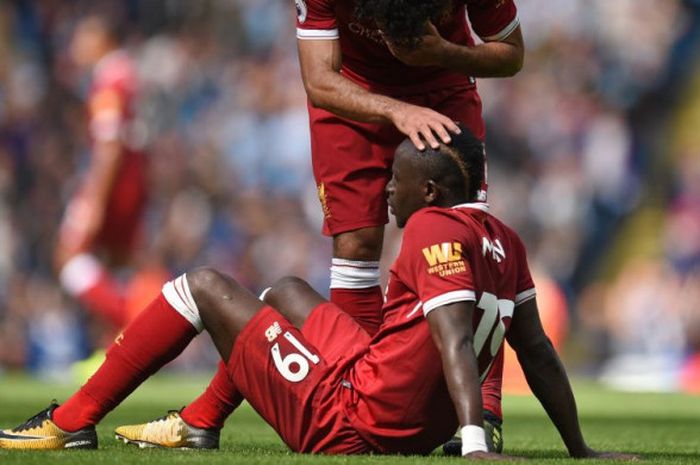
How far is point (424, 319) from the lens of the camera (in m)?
4.02

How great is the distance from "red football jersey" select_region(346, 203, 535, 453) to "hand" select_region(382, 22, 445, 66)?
86 centimetres

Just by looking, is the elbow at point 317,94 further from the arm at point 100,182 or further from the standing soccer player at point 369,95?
the arm at point 100,182

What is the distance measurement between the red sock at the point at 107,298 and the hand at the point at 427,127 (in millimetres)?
6911

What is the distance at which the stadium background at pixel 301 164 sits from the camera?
13.3 metres

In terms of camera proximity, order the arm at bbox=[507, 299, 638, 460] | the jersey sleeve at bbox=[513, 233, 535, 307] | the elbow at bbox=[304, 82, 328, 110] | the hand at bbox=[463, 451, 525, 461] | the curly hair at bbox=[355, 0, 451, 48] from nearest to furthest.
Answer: the hand at bbox=[463, 451, 525, 461], the jersey sleeve at bbox=[513, 233, 535, 307], the arm at bbox=[507, 299, 638, 460], the curly hair at bbox=[355, 0, 451, 48], the elbow at bbox=[304, 82, 328, 110]

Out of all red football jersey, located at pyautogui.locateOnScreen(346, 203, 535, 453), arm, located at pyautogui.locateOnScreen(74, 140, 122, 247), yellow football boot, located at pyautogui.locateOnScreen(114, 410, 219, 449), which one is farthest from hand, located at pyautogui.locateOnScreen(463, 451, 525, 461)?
arm, located at pyautogui.locateOnScreen(74, 140, 122, 247)

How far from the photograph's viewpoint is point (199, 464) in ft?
12.6

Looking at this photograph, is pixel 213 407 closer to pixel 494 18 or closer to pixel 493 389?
pixel 493 389

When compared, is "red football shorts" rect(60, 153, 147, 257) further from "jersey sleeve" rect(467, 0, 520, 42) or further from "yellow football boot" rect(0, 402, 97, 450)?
"yellow football boot" rect(0, 402, 97, 450)

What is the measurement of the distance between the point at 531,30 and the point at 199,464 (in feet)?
36.4

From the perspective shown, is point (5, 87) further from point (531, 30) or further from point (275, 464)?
point (275, 464)

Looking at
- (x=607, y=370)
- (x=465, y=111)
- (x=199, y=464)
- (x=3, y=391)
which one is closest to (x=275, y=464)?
(x=199, y=464)

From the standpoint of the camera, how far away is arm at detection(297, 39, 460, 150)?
4.50m

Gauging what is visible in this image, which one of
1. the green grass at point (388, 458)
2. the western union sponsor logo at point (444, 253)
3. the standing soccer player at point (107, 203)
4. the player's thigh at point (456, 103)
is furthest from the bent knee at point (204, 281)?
the standing soccer player at point (107, 203)
